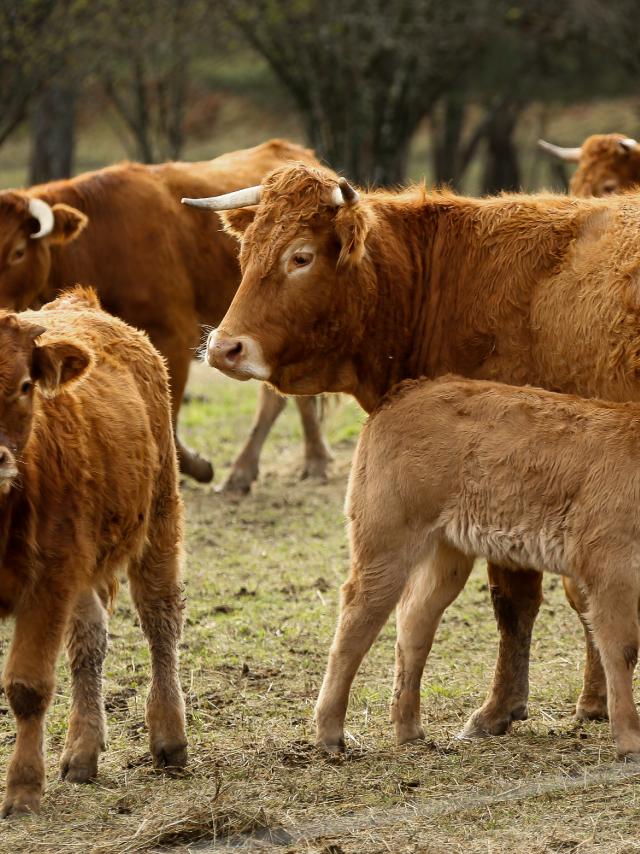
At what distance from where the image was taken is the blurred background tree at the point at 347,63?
1833 cm

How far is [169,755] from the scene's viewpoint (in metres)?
5.52

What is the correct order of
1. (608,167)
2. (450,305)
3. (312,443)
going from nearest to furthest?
(450,305), (312,443), (608,167)

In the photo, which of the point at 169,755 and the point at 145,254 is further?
the point at 145,254

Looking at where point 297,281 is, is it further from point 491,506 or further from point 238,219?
point 491,506

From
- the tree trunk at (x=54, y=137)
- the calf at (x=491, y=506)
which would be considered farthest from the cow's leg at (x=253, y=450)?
the tree trunk at (x=54, y=137)

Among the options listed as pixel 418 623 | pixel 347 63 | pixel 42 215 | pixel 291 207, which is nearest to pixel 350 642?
pixel 418 623

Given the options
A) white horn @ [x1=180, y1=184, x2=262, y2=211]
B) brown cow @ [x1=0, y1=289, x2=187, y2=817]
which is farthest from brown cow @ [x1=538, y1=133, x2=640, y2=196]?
brown cow @ [x1=0, y1=289, x2=187, y2=817]

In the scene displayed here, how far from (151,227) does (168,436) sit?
472 cm

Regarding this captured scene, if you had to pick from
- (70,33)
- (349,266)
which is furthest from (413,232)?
(70,33)

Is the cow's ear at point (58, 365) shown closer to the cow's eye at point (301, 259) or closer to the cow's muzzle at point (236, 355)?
the cow's muzzle at point (236, 355)

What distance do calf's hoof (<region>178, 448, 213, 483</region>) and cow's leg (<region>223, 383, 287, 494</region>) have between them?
16 cm

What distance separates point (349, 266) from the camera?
5902 mm

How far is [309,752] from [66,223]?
5.31 meters

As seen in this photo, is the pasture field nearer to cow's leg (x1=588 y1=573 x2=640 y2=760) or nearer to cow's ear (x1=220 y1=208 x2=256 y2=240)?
cow's leg (x1=588 y1=573 x2=640 y2=760)
